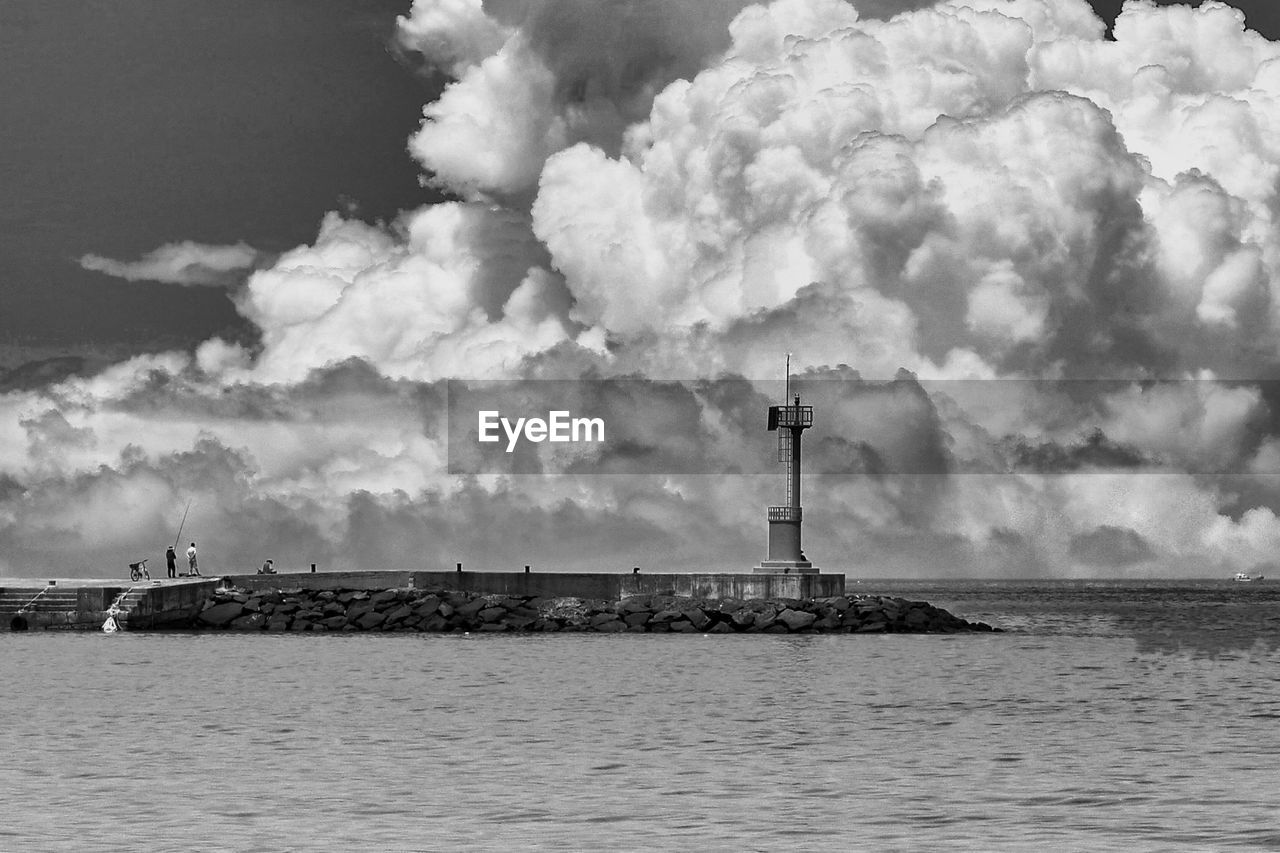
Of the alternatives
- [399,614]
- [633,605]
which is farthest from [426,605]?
[633,605]

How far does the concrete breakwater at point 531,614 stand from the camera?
65.4 metres

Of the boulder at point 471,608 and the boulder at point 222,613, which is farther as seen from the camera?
the boulder at point 471,608

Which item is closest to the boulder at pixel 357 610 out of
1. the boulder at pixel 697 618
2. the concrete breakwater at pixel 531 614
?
the concrete breakwater at pixel 531 614

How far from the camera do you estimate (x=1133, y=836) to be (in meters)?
17.2

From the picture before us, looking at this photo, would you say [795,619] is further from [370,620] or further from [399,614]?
[370,620]

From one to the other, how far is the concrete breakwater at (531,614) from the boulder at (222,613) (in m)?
0.03

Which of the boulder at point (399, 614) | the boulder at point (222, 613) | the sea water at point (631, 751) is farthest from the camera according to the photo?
the boulder at point (399, 614)

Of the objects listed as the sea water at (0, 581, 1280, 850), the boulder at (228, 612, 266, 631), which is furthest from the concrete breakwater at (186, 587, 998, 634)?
the sea water at (0, 581, 1280, 850)

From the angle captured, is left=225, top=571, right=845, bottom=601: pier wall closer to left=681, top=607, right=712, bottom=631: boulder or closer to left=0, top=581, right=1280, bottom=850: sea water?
left=681, top=607, right=712, bottom=631: boulder

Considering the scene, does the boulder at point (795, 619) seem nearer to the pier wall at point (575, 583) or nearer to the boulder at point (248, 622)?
the pier wall at point (575, 583)

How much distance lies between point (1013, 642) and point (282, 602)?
2580 centimetres

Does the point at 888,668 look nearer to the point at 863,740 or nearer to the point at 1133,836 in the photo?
the point at 863,740

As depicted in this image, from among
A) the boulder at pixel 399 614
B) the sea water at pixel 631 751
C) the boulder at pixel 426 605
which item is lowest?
the sea water at pixel 631 751

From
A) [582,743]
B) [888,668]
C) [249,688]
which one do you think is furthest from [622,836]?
[888,668]
